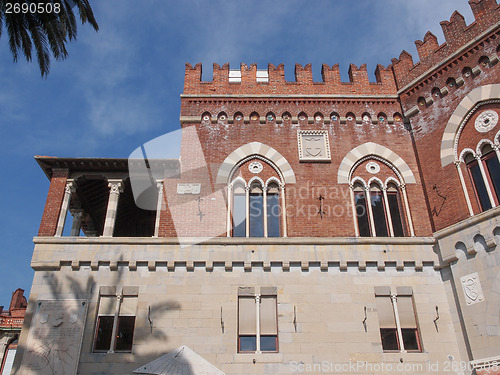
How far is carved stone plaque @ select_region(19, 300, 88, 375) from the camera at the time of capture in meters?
12.7

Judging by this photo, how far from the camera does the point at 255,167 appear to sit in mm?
16719

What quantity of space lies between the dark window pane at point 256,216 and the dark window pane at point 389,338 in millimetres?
4879

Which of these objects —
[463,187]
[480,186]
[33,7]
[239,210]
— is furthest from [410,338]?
[33,7]

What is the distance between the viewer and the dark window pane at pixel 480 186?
Answer: 14125mm

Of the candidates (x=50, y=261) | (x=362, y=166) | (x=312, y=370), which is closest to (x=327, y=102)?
(x=362, y=166)

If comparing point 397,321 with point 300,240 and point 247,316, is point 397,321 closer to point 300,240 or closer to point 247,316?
point 300,240

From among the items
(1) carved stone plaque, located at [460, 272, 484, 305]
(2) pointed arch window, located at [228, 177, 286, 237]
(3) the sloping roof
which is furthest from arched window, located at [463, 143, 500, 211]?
(3) the sloping roof

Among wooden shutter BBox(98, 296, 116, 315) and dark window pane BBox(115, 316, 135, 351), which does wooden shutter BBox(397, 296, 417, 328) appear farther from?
wooden shutter BBox(98, 296, 116, 315)

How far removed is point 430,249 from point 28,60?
13.7m

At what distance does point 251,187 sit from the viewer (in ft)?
53.8

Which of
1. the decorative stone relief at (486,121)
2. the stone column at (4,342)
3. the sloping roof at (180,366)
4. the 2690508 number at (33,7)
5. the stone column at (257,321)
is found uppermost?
the 2690508 number at (33,7)

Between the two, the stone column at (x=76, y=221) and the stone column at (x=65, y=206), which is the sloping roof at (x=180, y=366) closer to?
the stone column at (x=65, y=206)

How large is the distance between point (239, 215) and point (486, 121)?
28.5ft

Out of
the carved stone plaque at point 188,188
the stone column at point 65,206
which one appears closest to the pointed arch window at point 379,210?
the carved stone plaque at point 188,188
